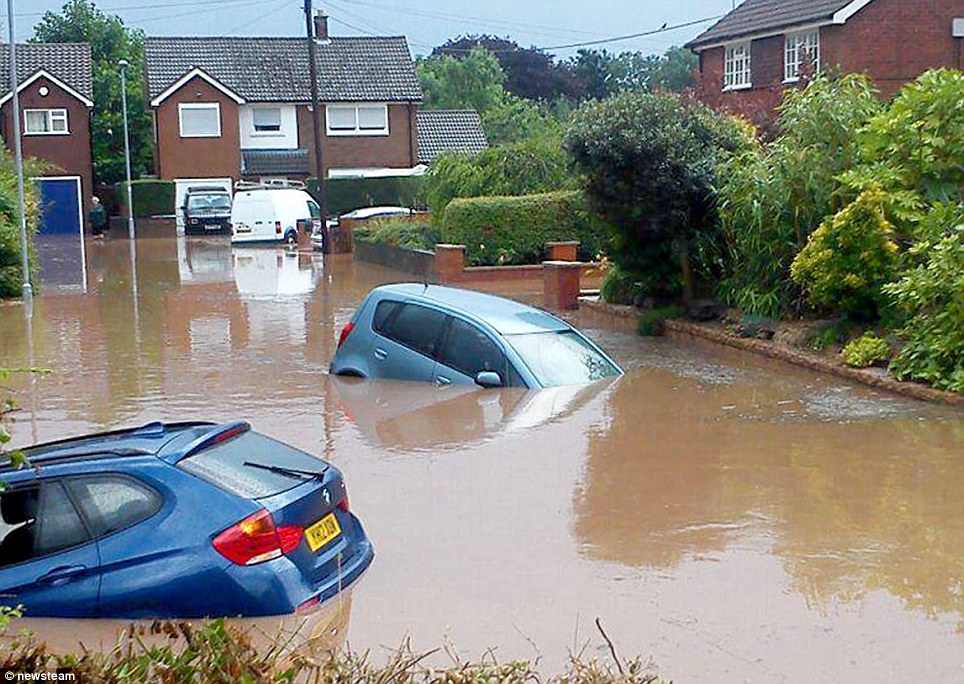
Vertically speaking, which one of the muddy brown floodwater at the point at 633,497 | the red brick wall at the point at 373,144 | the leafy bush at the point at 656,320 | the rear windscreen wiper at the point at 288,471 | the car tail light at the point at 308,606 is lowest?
the muddy brown floodwater at the point at 633,497

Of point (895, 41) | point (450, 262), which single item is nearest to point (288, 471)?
point (450, 262)

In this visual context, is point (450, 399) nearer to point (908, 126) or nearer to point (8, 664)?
point (908, 126)

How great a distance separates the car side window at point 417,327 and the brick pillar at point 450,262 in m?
14.6

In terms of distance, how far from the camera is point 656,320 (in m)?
21.3

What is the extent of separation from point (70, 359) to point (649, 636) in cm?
1351

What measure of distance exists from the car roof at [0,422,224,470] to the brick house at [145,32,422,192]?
52166 millimetres

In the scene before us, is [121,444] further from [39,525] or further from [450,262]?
[450,262]

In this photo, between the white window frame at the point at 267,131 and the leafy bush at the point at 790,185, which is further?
the white window frame at the point at 267,131

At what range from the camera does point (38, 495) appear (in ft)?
25.7

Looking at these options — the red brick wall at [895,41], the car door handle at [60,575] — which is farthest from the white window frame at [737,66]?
the car door handle at [60,575]

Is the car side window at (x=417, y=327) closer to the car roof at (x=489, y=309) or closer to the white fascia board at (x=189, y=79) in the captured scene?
the car roof at (x=489, y=309)

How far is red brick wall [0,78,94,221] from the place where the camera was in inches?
2302

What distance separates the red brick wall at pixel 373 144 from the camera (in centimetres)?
6141

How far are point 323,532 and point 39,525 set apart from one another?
158 cm
